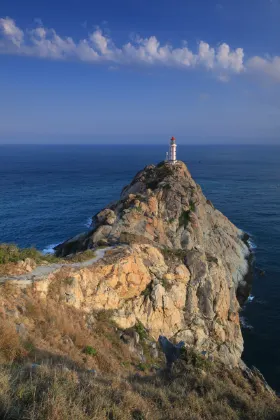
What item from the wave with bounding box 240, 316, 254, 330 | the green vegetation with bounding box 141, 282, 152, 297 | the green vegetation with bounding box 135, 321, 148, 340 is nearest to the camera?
the green vegetation with bounding box 135, 321, 148, 340

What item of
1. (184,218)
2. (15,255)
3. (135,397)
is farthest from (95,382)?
(184,218)

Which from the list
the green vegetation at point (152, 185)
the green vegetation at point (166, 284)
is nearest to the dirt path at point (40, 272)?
the green vegetation at point (166, 284)

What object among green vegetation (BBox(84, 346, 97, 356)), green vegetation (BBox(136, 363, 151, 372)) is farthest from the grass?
green vegetation (BBox(136, 363, 151, 372))

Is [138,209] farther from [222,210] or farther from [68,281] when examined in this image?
[222,210]

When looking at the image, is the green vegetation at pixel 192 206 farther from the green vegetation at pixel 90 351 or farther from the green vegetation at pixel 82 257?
the green vegetation at pixel 90 351

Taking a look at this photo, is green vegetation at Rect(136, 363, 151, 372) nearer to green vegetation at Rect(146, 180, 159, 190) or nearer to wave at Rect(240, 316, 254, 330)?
wave at Rect(240, 316, 254, 330)

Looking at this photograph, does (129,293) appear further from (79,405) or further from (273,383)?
(273,383)
